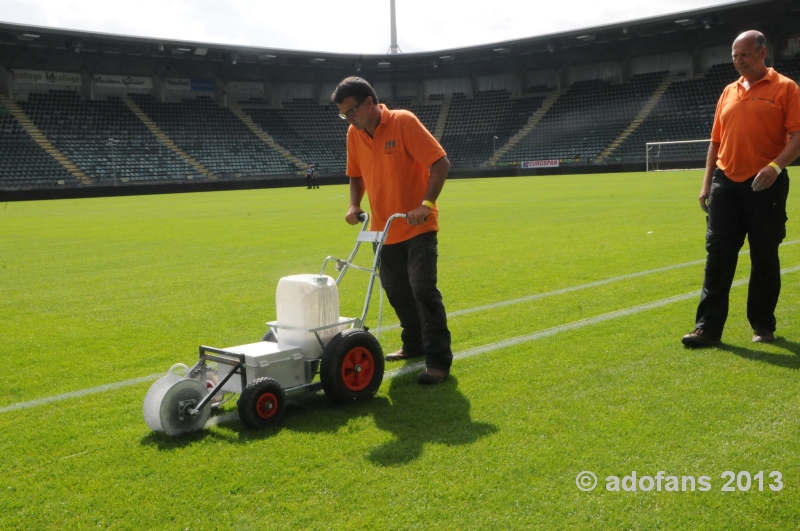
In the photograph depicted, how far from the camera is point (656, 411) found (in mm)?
3500

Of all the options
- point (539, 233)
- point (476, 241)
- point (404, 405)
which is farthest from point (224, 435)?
point (539, 233)

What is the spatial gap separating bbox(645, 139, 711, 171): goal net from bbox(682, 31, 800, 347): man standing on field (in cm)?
3903

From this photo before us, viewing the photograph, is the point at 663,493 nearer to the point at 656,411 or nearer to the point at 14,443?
the point at 656,411

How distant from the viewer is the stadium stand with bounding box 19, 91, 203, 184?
42.4 metres

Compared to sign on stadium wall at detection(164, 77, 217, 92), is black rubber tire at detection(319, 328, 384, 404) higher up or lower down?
lower down

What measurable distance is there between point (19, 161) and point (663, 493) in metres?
42.8

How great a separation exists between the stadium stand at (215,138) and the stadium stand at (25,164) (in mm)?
8847

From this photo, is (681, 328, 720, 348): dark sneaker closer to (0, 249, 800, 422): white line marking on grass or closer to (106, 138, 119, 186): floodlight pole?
(0, 249, 800, 422): white line marking on grass

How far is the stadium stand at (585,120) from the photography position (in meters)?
49.9

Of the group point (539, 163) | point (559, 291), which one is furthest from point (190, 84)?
point (559, 291)

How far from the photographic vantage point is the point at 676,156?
43.4 metres

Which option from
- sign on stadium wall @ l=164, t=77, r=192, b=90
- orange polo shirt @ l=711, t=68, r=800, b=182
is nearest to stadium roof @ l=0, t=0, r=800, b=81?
sign on stadium wall @ l=164, t=77, r=192, b=90

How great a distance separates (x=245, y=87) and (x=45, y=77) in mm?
13988

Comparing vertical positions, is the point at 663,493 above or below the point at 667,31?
below
